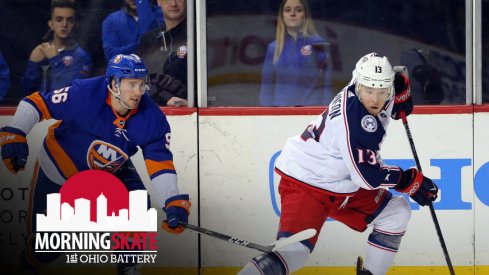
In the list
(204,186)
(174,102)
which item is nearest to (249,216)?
(204,186)

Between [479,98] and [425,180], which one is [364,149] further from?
[479,98]

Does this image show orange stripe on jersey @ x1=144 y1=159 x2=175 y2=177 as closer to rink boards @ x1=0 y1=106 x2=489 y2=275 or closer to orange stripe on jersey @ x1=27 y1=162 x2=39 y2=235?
rink boards @ x1=0 y1=106 x2=489 y2=275

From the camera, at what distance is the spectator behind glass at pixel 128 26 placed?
6488mm

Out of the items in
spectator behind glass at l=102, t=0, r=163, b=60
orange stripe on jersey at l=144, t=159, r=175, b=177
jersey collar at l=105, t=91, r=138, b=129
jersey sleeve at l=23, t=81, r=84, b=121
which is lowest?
orange stripe on jersey at l=144, t=159, r=175, b=177

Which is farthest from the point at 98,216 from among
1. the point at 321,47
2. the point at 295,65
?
the point at 321,47

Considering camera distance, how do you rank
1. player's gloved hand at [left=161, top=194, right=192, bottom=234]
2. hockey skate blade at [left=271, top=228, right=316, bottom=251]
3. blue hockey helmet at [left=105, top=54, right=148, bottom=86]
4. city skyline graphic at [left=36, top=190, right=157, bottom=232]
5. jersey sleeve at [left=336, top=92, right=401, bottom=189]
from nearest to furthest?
jersey sleeve at [left=336, top=92, right=401, bottom=189] < hockey skate blade at [left=271, top=228, right=316, bottom=251] < blue hockey helmet at [left=105, top=54, right=148, bottom=86] < player's gloved hand at [left=161, top=194, right=192, bottom=234] < city skyline graphic at [left=36, top=190, right=157, bottom=232]

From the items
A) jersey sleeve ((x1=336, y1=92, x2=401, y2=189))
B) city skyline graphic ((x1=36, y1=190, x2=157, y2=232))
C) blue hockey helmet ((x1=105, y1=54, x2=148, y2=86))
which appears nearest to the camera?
jersey sleeve ((x1=336, y1=92, x2=401, y2=189))

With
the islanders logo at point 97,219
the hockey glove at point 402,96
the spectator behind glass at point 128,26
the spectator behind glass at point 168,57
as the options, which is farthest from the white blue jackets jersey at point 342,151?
the spectator behind glass at point 128,26

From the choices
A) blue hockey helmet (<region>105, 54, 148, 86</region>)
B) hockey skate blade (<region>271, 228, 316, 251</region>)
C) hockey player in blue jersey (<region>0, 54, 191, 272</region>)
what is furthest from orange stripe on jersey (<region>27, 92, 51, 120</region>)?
hockey skate blade (<region>271, 228, 316, 251</region>)

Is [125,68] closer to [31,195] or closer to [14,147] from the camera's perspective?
[14,147]

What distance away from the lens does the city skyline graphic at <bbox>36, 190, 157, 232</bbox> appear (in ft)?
21.1

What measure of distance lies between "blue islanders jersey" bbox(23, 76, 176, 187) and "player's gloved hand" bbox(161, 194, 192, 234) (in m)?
0.14

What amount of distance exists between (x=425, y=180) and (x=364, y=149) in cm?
33

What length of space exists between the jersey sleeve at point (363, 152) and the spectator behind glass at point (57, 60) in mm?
1404
